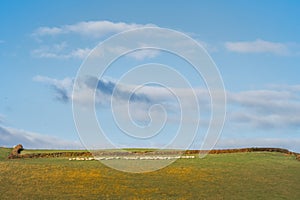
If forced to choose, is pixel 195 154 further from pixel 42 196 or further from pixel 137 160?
pixel 42 196

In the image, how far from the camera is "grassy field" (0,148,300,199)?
44.4 meters

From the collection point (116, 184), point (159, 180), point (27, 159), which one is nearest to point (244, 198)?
point (159, 180)

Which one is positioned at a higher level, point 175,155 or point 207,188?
point 175,155

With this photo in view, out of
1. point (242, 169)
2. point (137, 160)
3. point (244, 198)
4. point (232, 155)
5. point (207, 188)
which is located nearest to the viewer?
point (244, 198)

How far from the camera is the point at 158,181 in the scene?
4819 cm

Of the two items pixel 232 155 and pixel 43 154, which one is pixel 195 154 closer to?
pixel 232 155

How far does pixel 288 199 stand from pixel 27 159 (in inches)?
1421

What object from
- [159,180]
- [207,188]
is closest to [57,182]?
[159,180]

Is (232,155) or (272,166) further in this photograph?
(232,155)

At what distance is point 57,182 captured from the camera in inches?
1901

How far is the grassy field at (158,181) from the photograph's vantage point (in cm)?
4444

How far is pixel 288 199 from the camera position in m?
44.2

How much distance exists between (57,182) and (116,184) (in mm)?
6075

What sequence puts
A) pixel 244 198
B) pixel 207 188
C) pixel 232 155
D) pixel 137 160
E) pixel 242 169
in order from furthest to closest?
pixel 232 155 → pixel 137 160 → pixel 242 169 → pixel 207 188 → pixel 244 198
